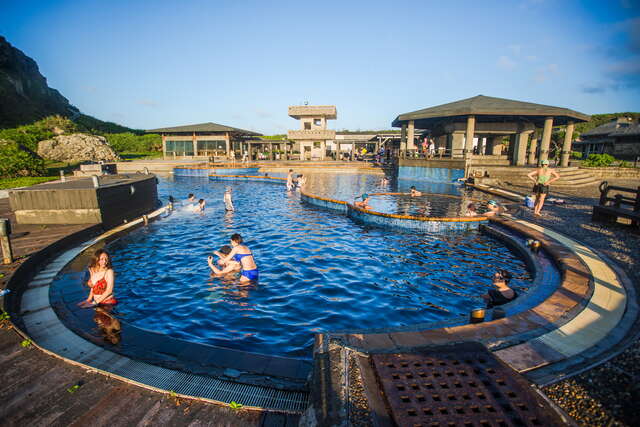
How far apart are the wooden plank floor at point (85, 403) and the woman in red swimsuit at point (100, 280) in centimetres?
226

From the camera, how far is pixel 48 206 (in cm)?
980

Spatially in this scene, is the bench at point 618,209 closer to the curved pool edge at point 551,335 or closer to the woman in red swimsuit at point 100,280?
the curved pool edge at point 551,335

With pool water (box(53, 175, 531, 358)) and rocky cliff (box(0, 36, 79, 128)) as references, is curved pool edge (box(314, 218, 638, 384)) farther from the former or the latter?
rocky cliff (box(0, 36, 79, 128))

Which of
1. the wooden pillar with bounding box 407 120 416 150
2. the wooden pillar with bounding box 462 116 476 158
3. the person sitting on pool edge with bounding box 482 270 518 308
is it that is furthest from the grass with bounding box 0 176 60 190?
the wooden pillar with bounding box 462 116 476 158

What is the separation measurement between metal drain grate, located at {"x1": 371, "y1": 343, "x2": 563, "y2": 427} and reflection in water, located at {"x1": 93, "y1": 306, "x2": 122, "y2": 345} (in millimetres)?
4179

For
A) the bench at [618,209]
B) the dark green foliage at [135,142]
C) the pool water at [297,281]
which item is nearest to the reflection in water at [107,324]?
the pool water at [297,281]

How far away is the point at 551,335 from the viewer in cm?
393

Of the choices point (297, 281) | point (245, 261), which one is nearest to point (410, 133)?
point (297, 281)

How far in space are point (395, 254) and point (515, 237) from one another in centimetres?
381

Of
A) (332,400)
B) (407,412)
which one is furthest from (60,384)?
(407,412)

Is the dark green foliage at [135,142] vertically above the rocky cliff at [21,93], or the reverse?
the rocky cliff at [21,93]

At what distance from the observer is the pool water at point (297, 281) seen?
19.1 ft

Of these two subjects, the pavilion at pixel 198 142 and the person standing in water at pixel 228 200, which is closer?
the person standing in water at pixel 228 200

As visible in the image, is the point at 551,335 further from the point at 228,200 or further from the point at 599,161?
the point at 599,161
